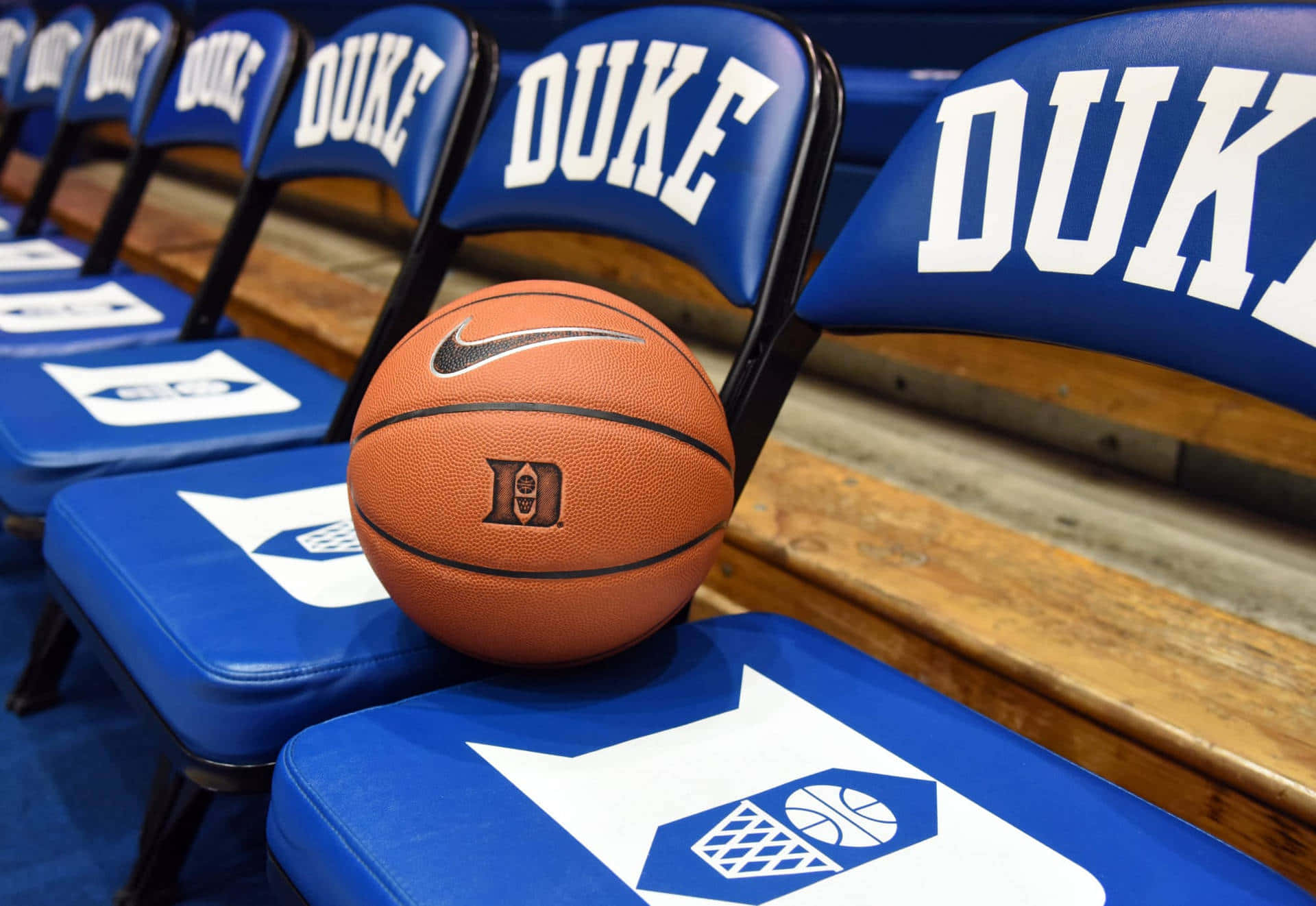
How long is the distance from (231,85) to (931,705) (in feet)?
5.78

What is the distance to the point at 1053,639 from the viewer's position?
1085 millimetres

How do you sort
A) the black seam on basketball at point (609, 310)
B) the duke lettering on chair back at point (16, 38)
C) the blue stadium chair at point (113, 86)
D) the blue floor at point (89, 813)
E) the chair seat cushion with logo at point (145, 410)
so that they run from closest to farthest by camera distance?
1. the black seam on basketball at point (609, 310)
2. the blue floor at point (89, 813)
3. the chair seat cushion with logo at point (145, 410)
4. the blue stadium chair at point (113, 86)
5. the duke lettering on chair back at point (16, 38)

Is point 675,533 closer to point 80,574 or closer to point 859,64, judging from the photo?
point 80,574

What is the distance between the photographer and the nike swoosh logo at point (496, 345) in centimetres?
81

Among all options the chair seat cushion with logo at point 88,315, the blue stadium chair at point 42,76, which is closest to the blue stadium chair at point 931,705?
the chair seat cushion with logo at point 88,315

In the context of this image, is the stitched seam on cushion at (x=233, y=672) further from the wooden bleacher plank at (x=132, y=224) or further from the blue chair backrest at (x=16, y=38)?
the blue chair backrest at (x=16, y=38)

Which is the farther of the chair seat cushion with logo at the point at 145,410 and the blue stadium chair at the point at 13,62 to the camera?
the blue stadium chair at the point at 13,62

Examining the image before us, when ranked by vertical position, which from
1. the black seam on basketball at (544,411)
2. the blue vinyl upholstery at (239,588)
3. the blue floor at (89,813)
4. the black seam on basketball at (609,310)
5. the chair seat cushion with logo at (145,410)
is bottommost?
the blue floor at (89,813)

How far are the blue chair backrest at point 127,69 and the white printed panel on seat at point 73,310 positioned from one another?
1.55ft

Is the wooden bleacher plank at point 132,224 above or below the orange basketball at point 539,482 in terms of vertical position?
below

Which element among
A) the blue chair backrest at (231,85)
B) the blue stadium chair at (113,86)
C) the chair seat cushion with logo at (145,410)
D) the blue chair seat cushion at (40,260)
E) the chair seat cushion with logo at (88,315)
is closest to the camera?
the chair seat cushion with logo at (145,410)

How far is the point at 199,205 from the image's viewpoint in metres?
3.98

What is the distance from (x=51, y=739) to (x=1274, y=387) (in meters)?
1.43

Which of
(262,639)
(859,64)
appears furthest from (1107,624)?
(859,64)
